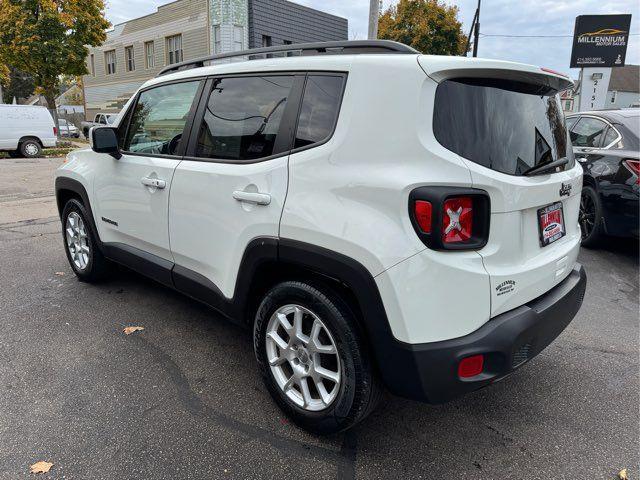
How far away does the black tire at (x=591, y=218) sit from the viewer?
545 centimetres

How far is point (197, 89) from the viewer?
301 centimetres

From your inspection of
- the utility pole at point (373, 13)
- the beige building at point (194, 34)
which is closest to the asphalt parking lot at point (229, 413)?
the utility pole at point (373, 13)

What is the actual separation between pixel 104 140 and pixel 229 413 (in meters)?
2.09

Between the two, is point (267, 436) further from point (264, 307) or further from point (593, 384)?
point (593, 384)

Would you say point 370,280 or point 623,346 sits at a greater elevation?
point 370,280

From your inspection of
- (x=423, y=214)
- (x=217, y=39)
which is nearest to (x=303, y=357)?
(x=423, y=214)

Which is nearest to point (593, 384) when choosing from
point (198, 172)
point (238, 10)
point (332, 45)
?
point (332, 45)

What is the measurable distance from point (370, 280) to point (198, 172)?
4.50 ft

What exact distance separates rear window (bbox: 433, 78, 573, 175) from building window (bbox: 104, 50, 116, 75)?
34815 mm

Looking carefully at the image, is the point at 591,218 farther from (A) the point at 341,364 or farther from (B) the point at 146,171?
(B) the point at 146,171

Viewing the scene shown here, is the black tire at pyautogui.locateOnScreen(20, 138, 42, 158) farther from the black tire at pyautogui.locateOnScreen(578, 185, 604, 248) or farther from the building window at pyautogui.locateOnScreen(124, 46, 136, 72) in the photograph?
the black tire at pyautogui.locateOnScreen(578, 185, 604, 248)

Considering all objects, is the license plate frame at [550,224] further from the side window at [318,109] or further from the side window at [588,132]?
the side window at [588,132]

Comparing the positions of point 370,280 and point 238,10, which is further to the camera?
point 238,10

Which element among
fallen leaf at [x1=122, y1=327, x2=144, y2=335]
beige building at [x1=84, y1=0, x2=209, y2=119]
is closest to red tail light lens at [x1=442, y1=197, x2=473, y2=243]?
fallen leaf at [x1=122, y1=327, x2=144, y2=335]
